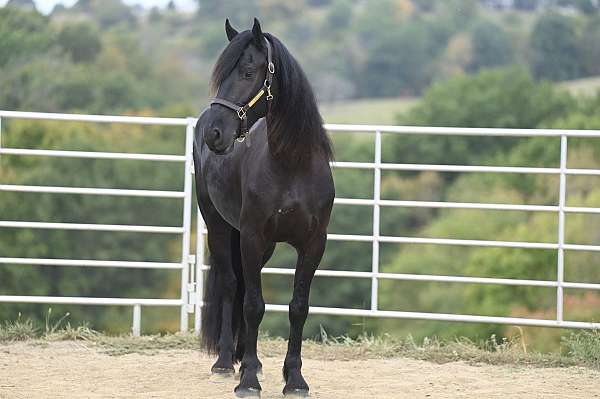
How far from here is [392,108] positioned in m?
64.1

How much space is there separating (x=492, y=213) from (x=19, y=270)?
16.6 m

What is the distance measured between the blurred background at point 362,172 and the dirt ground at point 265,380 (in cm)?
330

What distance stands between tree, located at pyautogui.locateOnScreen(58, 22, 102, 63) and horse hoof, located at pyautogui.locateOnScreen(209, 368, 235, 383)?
1871 inches

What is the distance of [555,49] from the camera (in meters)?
66.2

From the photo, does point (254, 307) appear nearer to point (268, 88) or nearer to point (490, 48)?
point (268, 88)

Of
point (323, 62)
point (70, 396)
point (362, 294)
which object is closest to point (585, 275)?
point (362, 294)

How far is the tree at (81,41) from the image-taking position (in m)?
52.8

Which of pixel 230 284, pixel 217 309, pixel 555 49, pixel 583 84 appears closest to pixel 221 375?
pixel 217 309

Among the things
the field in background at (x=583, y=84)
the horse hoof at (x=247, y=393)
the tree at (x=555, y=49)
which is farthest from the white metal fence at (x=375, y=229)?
the tree at (x=555, y=49)

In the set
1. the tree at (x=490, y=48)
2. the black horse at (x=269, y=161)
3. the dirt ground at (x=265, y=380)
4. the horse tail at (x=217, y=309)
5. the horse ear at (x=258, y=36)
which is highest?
the tree at (x=490, y=48)

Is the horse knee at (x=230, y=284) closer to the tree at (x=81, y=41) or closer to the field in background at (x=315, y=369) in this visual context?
the field in background at (x=315, y=369)

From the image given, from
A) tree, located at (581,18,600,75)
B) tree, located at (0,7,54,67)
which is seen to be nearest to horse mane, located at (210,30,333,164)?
tree, located at (0,7,54,67)

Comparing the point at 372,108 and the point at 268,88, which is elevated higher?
the point at 372,108

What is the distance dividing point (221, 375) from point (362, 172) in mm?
34905
